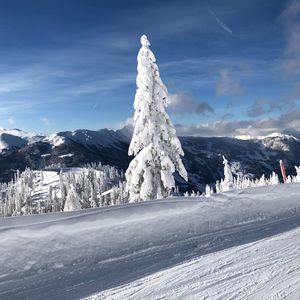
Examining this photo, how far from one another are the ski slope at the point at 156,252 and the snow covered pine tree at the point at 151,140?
559 inches

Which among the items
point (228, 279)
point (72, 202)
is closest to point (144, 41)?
point (228, 279)

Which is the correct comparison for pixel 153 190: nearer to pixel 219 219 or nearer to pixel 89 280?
pixel 219 219

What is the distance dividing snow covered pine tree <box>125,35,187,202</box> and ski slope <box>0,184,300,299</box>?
46.6 feet

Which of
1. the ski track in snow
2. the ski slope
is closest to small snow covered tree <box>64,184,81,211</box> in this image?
the ski slope

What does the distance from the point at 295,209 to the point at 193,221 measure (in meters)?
4.39

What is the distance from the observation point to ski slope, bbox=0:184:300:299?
6.09 metres

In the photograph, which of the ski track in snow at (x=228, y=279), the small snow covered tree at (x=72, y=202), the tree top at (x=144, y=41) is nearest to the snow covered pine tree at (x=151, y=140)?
the tree top at (x=144, y=41)

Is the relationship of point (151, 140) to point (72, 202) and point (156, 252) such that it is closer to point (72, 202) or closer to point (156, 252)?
point (156, 252)

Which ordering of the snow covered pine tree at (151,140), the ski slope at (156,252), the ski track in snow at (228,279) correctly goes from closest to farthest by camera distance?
the ski track in snow at (228,279)
the ski slope at (156,252)
the snow covered pine tree at (151,140)

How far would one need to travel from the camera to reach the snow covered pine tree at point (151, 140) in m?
26.6

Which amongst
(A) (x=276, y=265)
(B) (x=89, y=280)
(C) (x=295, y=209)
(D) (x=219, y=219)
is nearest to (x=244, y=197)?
(C) (x=295, y=209)

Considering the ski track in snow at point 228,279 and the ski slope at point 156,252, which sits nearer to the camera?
the ski track in snow at point 228,279

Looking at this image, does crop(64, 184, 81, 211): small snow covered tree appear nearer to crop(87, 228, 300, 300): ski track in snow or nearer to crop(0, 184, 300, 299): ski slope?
crop(0, 184, 300, 299): ski slope

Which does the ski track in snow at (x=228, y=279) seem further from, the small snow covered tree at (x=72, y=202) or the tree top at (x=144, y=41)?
the small snow covered tree at (x=72, y=202)
